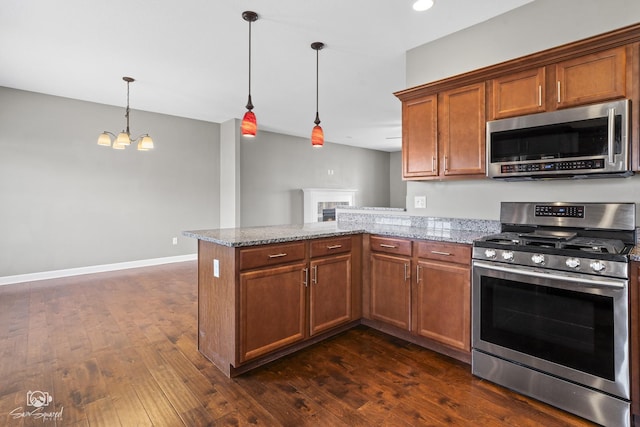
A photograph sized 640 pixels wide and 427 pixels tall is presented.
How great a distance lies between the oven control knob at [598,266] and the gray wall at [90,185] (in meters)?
5.81

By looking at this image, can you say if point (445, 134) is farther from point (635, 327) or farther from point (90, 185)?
point (90, 185)

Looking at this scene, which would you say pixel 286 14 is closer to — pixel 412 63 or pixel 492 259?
pixel 412 63

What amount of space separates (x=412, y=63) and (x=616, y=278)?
8.21ft

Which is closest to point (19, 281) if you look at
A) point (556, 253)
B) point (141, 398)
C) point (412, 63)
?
point (141, 398)

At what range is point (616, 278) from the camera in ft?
5.39

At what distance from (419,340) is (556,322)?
102 centimetres

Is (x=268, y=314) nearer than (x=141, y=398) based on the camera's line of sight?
No

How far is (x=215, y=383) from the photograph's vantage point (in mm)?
2104

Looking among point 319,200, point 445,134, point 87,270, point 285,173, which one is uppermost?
point 285,173

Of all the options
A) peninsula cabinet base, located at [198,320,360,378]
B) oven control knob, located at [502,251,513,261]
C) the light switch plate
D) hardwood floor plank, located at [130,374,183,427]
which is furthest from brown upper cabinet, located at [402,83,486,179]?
hardwood floor plank, located at [130,374,183,427]

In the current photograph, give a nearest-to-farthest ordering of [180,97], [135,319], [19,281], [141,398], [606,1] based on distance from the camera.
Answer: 1. [141,398]
2. [606,1]
3. [135,319]
4. [19,281]
5. [180,97]

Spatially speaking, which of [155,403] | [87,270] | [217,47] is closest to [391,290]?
[155,403]

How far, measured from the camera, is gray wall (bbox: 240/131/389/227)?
6.60 m

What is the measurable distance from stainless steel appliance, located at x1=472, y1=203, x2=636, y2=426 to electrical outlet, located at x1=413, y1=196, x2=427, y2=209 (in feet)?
3.19
